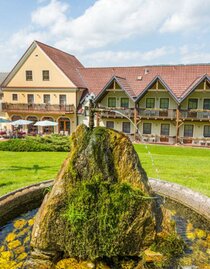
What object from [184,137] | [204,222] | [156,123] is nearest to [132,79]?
[156,123]

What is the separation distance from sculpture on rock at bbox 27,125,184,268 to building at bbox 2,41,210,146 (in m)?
17.8

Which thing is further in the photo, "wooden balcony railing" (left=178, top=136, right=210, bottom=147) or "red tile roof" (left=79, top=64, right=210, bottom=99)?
"red tile roof" (left=79, top=64, right=210, bottom=99)

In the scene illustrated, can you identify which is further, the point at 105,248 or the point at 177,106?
the point at 177,106

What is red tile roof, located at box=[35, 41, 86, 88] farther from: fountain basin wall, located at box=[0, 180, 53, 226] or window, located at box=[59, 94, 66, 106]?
fountain basin wall, located at box=[0, 180, 53, 226]

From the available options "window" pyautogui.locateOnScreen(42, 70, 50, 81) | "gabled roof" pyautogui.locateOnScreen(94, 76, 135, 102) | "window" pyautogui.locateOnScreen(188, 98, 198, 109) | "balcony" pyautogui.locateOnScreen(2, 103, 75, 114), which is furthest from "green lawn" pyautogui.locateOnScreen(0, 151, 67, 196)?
"window" pyautogui.locateOnScreen(42, 70, 50, 81)

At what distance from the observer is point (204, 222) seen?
594 cm

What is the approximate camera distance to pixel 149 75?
88.1ft

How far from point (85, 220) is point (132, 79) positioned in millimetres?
24441

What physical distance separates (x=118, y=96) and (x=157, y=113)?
4.77 m

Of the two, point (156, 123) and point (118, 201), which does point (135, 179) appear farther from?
point (156, 123)

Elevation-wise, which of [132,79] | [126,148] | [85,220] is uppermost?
[132,79]

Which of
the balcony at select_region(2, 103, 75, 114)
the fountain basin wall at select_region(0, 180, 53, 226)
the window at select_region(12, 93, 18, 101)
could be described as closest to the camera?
the fountain basin wall at select_region(0, 180, 53, 226)

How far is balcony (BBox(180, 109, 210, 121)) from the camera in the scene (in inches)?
899

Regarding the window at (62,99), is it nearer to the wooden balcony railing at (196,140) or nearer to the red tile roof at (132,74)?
the red tile roof at (132,74)
